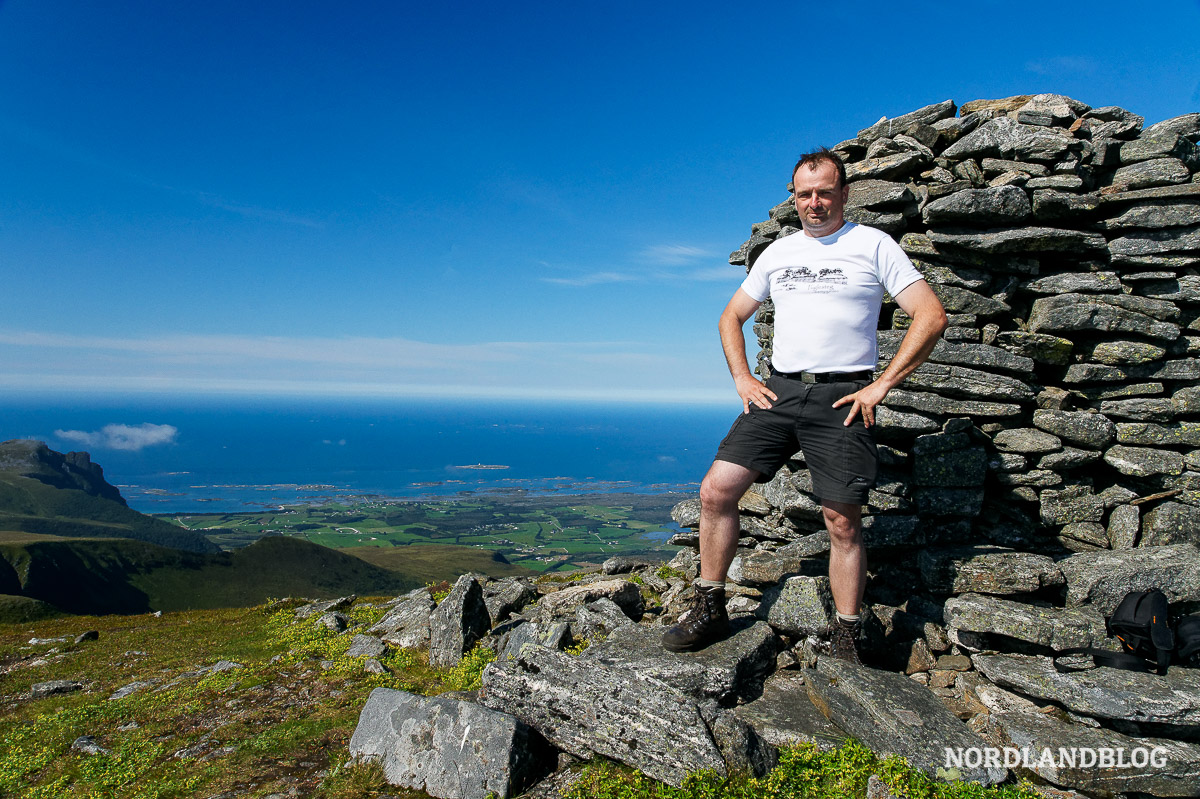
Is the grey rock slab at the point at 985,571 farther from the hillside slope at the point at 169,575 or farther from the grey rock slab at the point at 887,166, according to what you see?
the hillside slope at the point at 169,575

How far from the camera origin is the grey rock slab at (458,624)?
10.7m

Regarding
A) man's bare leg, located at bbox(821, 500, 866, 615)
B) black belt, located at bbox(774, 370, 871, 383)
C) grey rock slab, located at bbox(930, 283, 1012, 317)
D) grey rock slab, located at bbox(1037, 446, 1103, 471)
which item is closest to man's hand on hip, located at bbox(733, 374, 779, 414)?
black belt, located at bbox(774, 370, 871, 383)

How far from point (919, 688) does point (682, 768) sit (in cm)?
322

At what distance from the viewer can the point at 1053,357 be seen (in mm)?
10000

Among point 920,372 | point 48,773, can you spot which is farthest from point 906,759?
point 48,773

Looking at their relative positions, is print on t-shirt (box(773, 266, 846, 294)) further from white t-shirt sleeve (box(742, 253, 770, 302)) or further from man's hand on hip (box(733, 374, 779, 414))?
→ man's hand on hip (box(733, 374, 779, 414))

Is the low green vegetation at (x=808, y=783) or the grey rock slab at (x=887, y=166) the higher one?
the grey rock slab at (x=887, y=166)

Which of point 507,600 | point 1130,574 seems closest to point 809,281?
point 1130,574

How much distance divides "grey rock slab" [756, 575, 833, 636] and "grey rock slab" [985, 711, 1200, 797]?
231 cm

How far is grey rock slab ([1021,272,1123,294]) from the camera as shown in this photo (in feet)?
32.4

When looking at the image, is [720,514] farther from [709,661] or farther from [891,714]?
[891,714]

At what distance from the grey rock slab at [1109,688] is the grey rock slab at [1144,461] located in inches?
152

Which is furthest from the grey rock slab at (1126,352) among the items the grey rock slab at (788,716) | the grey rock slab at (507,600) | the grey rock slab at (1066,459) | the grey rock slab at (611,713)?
the grey rock slab at (507,600)

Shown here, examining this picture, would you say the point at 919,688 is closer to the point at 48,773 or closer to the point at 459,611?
the point at 459,611
